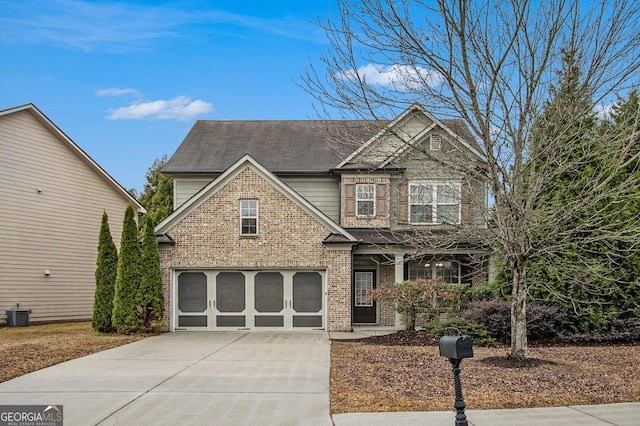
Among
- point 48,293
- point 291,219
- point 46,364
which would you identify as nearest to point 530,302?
point 291,219

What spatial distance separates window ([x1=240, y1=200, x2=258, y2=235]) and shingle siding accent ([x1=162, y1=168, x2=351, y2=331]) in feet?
0.48

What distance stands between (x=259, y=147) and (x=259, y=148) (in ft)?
0.26

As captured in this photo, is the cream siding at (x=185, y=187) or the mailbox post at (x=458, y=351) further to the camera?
the cream siding at (x=185, y=187)

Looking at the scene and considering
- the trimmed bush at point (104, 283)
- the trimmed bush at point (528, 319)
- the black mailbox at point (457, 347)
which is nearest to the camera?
the black mailbox at point (457, 347)

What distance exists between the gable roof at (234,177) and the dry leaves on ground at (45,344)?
4.04 meters

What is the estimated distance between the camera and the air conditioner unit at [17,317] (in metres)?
20.8

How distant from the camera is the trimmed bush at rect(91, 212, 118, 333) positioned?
18.7 meters

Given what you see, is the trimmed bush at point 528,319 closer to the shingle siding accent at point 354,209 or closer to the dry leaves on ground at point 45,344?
the shingle siding accent at point 354,209

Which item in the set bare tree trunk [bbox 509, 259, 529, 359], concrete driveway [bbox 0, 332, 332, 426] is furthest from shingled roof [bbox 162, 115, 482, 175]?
bare tree trunk [bbox 509, 259, 529, 359]

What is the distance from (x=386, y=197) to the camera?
2058 centimetres

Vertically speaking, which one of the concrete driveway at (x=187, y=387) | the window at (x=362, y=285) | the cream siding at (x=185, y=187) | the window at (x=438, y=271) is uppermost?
the cream siding at (x=185, y=187)

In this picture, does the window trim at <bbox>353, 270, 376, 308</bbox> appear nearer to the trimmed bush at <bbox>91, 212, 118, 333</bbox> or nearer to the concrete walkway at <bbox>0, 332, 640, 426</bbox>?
the concrete walkway at <bbox>0, 332, 640, 426</bbox>

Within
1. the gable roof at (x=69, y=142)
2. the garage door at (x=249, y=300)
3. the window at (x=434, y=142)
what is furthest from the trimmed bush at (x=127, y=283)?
the window at (x=434, y=142)

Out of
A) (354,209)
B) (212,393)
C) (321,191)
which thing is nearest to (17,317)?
(321,191)
